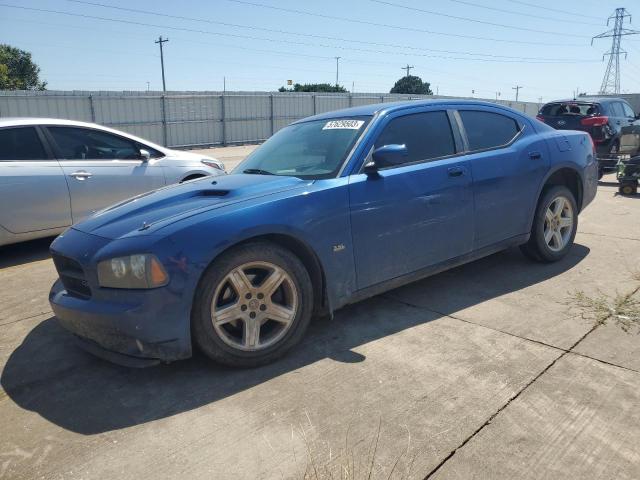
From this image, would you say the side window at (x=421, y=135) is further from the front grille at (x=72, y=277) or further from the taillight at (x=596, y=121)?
the taillight at (x=596, y=121)

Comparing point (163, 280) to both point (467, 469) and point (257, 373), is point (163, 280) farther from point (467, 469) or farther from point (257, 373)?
point (467, 469)

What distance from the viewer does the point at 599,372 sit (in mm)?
2939

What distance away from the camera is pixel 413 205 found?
12.1ft

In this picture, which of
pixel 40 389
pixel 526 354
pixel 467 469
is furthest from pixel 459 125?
pixel 40 389

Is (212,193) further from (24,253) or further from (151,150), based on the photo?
(24,253)

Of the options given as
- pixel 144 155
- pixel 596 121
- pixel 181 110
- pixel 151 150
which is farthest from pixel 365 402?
pixel 181 110

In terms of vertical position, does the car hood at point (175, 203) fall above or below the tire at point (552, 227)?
above

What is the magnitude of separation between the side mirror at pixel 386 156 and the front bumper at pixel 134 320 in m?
1.52

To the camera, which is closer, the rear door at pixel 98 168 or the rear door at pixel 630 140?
the rear door at pixel 98 168

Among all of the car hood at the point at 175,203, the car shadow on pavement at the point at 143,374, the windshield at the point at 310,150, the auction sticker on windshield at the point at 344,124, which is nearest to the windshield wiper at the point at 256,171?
the windshield at the point at 310,150

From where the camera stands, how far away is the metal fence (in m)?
18.5

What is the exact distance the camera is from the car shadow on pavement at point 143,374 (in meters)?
2.73

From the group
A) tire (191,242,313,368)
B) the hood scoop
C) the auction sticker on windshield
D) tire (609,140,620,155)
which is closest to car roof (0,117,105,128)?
the hood scoop

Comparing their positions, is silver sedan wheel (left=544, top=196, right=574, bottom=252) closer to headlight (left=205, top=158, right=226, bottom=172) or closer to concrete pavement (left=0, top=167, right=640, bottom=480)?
concrete pavement (left=0, top=167, right=640, bottom=480)
